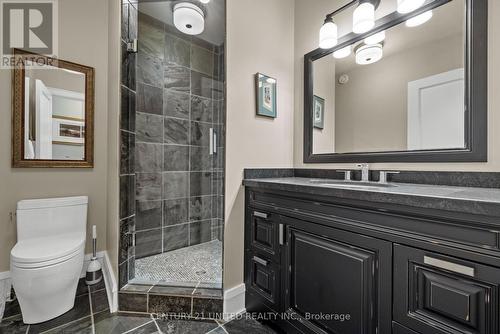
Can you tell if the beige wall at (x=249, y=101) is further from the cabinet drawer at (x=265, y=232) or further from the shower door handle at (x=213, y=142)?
the shower door handle at (x=213, y=142)

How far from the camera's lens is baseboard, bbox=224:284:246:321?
1545mm

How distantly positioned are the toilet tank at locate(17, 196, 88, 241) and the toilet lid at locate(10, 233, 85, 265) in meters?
0.07

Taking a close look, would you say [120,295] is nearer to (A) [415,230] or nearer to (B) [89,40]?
(A) [415,230]

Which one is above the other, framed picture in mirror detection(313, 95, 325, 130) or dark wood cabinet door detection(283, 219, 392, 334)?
framed picture in mirror detection(313, 95, 325, 130)

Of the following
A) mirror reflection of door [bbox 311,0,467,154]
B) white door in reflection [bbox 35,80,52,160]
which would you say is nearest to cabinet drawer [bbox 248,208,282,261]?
mirror reflection of door [bbox 311,0,467,154]

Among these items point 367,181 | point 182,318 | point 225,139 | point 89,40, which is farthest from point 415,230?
point 89,40

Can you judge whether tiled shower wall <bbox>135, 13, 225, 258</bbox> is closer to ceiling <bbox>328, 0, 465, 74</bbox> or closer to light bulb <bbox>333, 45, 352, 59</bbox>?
light bulb <bbox>333, 45, 352, 59</bbox>

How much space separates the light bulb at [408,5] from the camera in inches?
48.9

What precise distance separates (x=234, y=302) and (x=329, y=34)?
2.05m

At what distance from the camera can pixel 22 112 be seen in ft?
5.70

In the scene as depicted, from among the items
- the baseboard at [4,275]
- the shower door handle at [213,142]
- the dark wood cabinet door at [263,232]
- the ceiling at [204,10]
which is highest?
the ceiling at [204,10]

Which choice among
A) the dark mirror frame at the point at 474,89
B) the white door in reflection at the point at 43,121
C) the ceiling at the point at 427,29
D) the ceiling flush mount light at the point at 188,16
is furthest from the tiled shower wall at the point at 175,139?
the dark mirror frame at the point at 474,89

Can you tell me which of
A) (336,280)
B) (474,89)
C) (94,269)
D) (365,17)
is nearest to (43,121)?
(94,269)

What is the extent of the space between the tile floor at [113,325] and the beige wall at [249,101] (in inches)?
10.3
